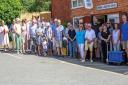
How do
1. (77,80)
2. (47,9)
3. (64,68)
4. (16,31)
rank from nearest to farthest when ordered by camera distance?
(77,80), (64,68), (16,31), (47,9)

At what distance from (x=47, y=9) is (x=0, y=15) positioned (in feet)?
44.1

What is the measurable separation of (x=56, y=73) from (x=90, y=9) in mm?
15798

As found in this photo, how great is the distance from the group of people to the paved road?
3.56 feet

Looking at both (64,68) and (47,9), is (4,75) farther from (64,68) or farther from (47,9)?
(47,9)

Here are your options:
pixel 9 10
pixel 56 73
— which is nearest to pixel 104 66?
pixel 56 73

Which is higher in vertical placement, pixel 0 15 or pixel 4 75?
pixel 0 15

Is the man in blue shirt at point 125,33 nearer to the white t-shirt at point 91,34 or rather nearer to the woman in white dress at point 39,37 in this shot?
the white t-shirt at point 91,34

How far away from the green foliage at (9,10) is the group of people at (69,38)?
17.0 metres

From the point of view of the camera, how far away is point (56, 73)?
1706 centimetres

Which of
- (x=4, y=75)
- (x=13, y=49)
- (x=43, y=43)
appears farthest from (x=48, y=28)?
(x=4, y=75)

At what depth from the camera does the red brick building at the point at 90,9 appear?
27578 mm

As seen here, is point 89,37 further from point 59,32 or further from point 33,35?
point 33,35

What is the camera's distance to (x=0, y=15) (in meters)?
45.3

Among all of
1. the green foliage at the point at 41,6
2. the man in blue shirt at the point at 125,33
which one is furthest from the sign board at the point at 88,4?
the green foliage at the point at 41,6
